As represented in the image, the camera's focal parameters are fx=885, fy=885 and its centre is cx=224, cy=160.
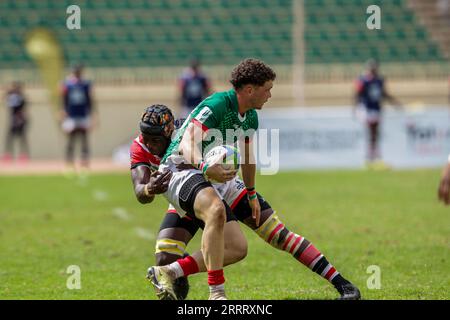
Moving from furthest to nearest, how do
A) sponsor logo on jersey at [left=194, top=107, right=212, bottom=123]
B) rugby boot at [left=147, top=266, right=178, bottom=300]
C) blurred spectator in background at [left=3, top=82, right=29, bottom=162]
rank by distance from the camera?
blurred spectator in background at [left=3, top=82, right=29, bottom=162] < rugby boot at [left=147, top=266, right=178, bottom=300] < sponsor logo on jersey at [left=194, top=107, right=212, bottom=123]

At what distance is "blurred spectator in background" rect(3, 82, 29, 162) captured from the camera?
2498 cm

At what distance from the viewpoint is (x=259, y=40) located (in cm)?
2800

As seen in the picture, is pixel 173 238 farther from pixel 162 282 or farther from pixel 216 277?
pixel 216 277

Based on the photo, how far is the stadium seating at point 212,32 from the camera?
27.8m

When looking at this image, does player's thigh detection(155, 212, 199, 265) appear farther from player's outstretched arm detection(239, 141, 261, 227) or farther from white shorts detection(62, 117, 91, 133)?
white shorts detection(62, 117, 91, 133)

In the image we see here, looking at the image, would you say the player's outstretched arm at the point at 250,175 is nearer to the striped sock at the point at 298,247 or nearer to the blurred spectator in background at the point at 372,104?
the striped sock at the point at 298,247

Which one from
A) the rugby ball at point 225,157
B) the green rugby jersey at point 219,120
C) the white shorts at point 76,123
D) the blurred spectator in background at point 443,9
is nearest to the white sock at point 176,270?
the green rugby jersey at point 219,120

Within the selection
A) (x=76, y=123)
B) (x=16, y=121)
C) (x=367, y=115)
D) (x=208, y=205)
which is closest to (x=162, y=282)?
(x=208, y=205)

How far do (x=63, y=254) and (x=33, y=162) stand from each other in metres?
16.8

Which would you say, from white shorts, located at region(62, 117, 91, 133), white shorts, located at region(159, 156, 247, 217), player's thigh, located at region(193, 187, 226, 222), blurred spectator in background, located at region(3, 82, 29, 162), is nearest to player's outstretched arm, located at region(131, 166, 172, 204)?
white shorts, located at region(159, 156, 247, 217)

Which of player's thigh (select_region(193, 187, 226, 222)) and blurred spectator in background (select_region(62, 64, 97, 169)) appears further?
blurred spectator in background (select_region(62, 64, 97, 169))

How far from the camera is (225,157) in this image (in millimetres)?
6328

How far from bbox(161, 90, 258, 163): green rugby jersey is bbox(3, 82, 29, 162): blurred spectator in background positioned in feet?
61.9
